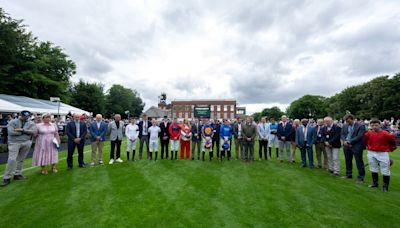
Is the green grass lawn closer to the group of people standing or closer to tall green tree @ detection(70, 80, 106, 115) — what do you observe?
the group of people standing

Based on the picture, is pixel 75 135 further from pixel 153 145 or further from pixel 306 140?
pixel 306 140

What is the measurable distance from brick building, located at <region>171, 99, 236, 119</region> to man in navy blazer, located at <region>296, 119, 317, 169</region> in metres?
60.7

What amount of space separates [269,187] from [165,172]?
3.43m

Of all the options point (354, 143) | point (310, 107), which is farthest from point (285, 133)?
point (310, 107)

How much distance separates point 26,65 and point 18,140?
33088 mm

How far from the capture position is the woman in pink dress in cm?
673

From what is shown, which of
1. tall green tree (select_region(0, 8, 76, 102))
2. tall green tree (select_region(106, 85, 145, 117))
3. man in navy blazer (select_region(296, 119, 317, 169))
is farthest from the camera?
tall green tree (select_region(106, 85, 145, 117))

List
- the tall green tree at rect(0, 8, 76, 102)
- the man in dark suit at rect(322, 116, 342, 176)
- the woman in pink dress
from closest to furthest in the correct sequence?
the woman in pink dress
the man in dark suit at rect(322, 116, 342, 176)
the tall green tree at rect(0, 8, 76, 102)

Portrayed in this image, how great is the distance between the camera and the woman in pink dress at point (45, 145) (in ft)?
22.1

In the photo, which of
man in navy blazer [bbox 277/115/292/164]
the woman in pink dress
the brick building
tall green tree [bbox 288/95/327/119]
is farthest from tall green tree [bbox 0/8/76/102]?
tall green tree [bbox 288/95/327/119]

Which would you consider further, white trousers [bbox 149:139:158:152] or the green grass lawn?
white trousers [bbox 149:139:158:152]

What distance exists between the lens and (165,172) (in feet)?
22.5

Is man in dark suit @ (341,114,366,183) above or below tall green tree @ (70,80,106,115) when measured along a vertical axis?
below

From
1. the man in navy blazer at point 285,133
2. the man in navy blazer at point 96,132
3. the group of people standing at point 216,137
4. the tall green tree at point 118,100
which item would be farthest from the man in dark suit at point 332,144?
the tall green tree at point 118,100
